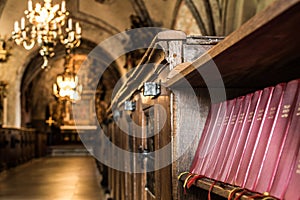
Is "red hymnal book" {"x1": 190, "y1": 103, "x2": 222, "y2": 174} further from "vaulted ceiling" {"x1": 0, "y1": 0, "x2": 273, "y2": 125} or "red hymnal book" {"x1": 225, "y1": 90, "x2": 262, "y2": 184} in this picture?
"vaulted ceiling" {"x1": 0, "y1": 0, "x2": 273, "y2": 125}

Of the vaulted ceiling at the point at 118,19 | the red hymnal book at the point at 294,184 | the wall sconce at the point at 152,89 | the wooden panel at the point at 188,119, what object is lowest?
the red hymnal book at the point at 294,184

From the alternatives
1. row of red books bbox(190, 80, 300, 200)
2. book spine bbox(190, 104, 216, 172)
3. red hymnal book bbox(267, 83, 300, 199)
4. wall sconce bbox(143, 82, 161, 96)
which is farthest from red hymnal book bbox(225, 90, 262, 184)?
Answer: wall sconce bbox(143, 82, 161, 96)

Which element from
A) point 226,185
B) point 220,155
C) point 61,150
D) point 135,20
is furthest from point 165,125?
point 61,150

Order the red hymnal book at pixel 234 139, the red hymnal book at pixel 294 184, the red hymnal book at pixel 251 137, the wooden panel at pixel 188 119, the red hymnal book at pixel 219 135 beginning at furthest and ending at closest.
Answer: the wooden panel at pixel 188 119 → the red hymnal book at pixel 219 135 → the red hymnal book at pixel 234 139 → the red hymnal book at pixel 251 137 → the red hymnal book at pixel 294 184

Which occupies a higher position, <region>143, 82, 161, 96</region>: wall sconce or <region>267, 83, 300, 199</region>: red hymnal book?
<region>143, 82, 161, 96</region>: wall sconce

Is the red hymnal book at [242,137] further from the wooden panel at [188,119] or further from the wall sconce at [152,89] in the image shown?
the wall sconce at [152,89]

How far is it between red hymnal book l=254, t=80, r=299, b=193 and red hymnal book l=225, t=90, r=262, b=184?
0.18 metres

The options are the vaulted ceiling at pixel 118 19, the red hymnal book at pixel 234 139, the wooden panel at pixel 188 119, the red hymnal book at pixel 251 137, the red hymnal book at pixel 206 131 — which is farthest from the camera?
the vaulted ceiling at pixel 118 19

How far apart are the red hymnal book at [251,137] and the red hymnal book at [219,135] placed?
235mm

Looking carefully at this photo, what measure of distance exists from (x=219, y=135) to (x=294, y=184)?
26.3 inches

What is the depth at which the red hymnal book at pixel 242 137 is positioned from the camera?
5.17 feet

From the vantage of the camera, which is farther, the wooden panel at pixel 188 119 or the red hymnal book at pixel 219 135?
the wooden panel at pixel 188 119

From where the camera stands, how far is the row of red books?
4.15 feet

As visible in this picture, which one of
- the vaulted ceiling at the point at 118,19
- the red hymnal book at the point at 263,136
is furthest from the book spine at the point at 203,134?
the vaulted ceiling at the point at 118,19
